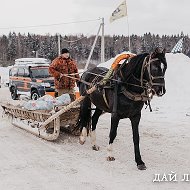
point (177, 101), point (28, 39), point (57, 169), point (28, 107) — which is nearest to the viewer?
point (57, 169)

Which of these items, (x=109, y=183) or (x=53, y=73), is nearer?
(x=109, y=183)

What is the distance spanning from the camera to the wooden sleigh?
→ 7531 millimetres

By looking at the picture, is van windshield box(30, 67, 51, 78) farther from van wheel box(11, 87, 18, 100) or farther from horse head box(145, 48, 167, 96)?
horse head box(145, 48, 167, 96)

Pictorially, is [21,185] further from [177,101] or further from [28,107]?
[177,101]

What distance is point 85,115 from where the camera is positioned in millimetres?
7676

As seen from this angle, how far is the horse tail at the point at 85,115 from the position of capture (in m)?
7.67

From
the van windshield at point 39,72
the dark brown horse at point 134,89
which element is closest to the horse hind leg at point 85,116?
the dark brown horse at point 134,89

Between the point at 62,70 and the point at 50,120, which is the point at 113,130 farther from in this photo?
the point at 62,70

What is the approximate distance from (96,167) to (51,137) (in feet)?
6.04

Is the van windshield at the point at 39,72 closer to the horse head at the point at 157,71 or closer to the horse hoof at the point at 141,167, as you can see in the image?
the horse hoof at the point at 141,167

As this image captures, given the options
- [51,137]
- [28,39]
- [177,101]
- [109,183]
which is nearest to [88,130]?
[51,137]

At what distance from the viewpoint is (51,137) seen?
25.2 feet

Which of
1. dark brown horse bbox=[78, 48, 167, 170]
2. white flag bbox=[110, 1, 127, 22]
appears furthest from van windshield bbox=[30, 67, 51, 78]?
dark brown horse bbox=[78, 48, 167, 170]

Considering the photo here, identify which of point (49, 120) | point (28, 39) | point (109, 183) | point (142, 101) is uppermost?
point (28, 39)
